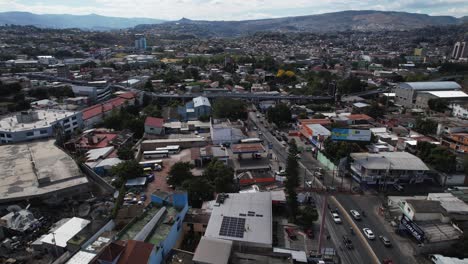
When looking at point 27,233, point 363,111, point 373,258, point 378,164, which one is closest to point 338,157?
point 378,164

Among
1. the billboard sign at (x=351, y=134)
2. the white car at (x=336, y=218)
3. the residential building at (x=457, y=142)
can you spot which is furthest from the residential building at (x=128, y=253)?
the residential building at (x=457, y=142)

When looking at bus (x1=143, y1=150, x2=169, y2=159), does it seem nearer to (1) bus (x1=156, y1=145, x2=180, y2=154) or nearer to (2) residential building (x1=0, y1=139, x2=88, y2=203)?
(1) bus (x1=156, y1=145, x2=180, y2=154)

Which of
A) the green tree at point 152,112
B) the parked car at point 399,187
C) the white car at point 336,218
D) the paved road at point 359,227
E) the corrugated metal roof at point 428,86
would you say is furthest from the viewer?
the corrugated metal roof at point 428,86

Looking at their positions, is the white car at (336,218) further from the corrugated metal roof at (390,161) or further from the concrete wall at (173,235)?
the concrete wall at (173,235)

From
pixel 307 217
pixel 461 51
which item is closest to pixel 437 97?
pixel 307 217

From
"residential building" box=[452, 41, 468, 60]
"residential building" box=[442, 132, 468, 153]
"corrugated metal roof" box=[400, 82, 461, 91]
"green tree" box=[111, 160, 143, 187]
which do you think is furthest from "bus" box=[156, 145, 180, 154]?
"residential building" box=[452, 41, 468, 60]

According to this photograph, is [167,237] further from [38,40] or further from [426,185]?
[38,40]

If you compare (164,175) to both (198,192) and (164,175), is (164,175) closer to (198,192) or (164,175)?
(164,175)
